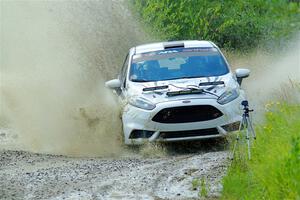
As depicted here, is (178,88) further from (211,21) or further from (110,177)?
(211,21)

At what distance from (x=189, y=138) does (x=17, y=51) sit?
10759 millimetres

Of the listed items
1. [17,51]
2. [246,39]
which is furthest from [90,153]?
[246,39]

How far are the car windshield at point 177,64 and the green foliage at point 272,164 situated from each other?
135 inches

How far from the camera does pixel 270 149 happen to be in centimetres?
878

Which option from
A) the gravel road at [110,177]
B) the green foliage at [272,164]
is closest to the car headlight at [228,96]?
the gravel road at [110,177]

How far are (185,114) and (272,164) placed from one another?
4.51m

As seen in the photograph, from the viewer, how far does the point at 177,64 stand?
13.9 m

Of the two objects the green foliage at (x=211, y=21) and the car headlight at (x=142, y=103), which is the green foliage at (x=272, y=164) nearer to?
the car headlight at (x=142, y=103)

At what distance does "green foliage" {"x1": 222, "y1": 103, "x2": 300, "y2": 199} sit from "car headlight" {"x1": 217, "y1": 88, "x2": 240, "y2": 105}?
2.27 metres

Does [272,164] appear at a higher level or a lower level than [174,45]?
higher

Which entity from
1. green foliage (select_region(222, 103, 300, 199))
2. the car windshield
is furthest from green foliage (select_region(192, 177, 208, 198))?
the car windshield

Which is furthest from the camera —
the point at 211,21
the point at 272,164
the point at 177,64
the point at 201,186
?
the point at 211,21

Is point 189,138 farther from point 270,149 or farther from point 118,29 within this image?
point 118,29

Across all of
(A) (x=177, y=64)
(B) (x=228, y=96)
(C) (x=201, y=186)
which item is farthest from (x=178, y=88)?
(C) (x=201, y=186)
